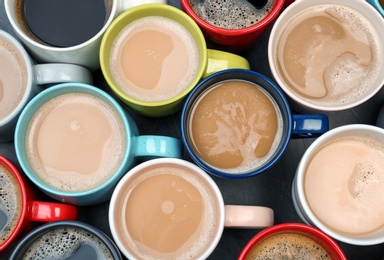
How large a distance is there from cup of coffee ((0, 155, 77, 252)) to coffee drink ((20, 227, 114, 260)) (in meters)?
0.03

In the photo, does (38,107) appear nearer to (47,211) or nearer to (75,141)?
(75,141)

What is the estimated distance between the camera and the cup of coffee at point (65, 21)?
1.18m

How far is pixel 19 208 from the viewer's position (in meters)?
1.15

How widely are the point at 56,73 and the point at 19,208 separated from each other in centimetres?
27

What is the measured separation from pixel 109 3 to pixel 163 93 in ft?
0.75

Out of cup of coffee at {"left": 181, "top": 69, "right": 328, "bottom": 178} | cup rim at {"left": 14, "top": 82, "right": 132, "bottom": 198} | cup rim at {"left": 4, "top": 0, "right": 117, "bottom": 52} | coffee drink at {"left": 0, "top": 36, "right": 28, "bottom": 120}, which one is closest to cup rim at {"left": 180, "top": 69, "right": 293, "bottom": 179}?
cup of coffee at {"left": 181, "top": 69, "right": 328, "bottom": 178}

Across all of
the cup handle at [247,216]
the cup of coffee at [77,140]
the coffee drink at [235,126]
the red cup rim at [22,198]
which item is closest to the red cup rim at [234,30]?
the coffee drink at [235,126]

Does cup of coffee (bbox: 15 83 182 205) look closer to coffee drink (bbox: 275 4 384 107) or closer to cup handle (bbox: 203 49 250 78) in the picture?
cup handle (bbox: 203 49 250 78)

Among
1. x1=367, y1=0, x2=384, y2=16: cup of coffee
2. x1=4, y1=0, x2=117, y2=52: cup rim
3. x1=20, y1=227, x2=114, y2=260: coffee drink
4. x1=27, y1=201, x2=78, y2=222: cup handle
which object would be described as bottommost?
x1=20, y1=227, x2=114, y2=260: coffee drink

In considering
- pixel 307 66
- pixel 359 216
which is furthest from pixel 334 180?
pixel 307 66

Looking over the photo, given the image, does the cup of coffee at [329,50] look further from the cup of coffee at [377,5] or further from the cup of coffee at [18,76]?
the cup of coffee at [18,76]

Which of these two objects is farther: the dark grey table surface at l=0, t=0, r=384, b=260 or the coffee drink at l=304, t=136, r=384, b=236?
the dark grey table surface at l=0, t=0, r=384, b=260

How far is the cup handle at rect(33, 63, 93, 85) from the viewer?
1117 millimetres

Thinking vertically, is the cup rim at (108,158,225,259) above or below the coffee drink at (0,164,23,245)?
above
